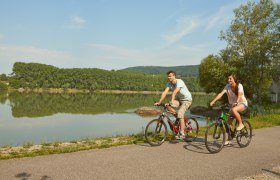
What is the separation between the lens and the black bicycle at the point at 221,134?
881 cm

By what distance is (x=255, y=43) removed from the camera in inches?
1368

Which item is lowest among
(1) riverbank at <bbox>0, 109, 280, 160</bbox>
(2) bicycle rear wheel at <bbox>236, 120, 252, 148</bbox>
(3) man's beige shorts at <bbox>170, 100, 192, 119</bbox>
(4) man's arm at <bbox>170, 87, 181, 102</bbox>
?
(1) riverbank at <bbox>0, 109, 280, 160</bbox>

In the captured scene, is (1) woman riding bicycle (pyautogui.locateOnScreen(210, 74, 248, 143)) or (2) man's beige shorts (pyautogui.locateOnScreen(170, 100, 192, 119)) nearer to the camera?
(1) woman riding bicycle (pyautogui.locateOnScreen(210, 74, 248, 143))

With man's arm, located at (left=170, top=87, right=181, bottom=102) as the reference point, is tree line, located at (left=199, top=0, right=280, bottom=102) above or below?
above

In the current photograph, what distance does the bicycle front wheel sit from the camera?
9.28 m

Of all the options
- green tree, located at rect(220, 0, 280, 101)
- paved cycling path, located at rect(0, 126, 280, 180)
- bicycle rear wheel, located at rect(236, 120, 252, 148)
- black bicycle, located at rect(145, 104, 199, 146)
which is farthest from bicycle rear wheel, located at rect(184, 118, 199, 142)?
green tree, located at rect(220, 0, 280, 101)

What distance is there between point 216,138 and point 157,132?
73.4 inches

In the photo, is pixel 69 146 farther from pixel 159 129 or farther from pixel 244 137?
pixel 244 137

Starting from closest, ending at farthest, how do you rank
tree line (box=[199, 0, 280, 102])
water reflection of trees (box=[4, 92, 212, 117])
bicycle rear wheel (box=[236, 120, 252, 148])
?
bicycle rear wheel (box=[236, 120, 252, 148]), tree line (box=[199, 0, 280, 102]), water reflection of trees (box=[4, 92, 212, 117])

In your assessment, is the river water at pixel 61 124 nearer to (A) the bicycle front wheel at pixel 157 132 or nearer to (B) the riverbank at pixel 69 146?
(B) the riverbank at pixel 69 146

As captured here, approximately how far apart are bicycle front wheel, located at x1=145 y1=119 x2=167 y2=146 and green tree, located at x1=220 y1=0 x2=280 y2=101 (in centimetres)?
2755

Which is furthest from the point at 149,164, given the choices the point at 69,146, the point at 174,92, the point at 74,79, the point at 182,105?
the point at 74,79

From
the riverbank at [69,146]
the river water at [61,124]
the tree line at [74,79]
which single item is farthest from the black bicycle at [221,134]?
the tree line at [74,79]

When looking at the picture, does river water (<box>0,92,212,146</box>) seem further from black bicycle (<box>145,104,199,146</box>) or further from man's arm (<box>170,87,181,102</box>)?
man's arm (<box>170,87,181,102</box>)
